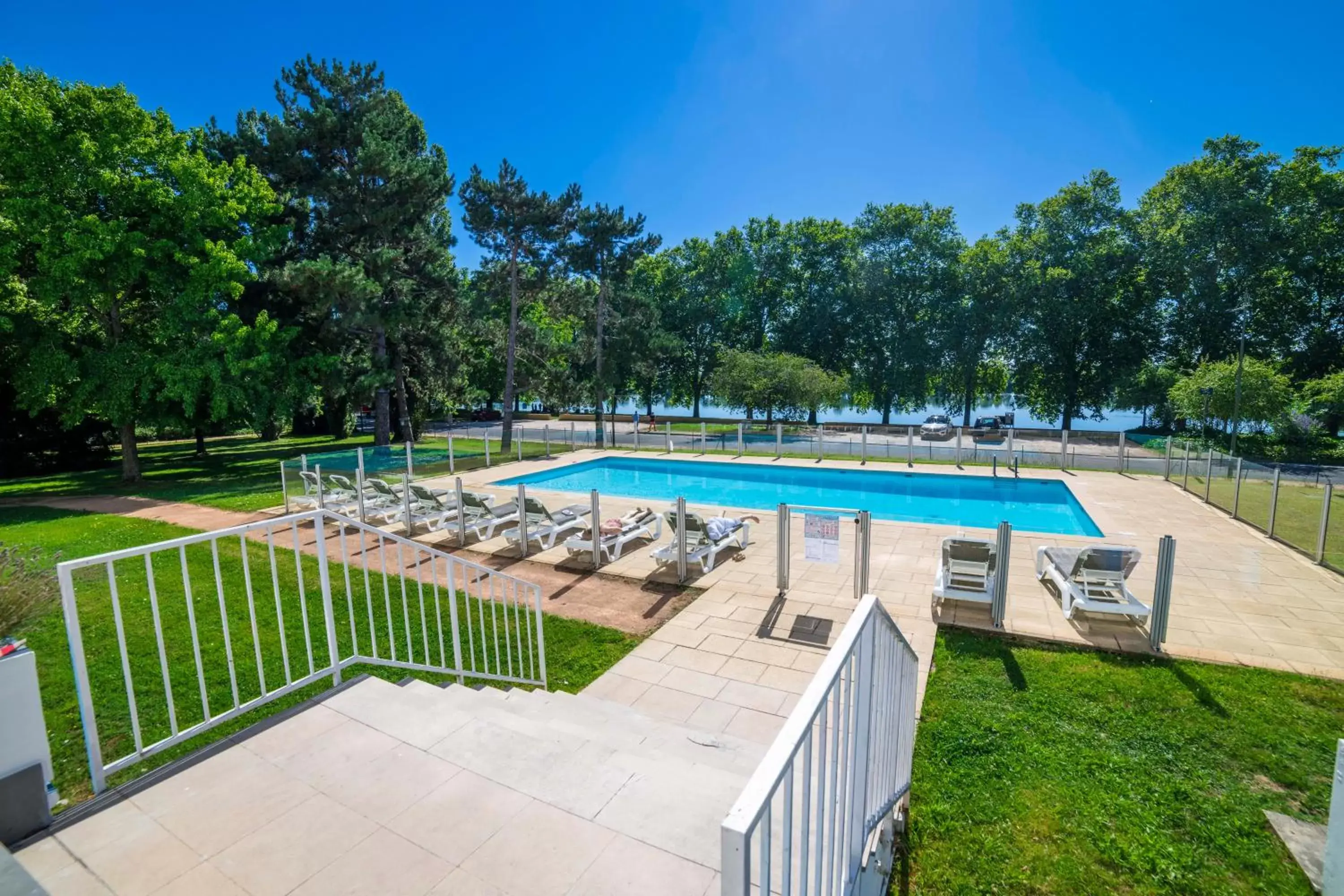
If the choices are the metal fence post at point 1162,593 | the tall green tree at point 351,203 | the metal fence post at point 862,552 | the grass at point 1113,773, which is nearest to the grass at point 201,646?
the metal fence post at point 862,552

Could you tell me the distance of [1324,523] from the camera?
7.97 meters

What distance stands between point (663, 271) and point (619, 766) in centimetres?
4375

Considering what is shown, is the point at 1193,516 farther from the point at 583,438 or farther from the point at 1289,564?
the point at 583,438

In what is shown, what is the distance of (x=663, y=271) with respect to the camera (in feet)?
144

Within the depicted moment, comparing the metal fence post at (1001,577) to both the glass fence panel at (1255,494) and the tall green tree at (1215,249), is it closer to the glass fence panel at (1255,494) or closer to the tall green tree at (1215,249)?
the glass fence panel at (1255,494)

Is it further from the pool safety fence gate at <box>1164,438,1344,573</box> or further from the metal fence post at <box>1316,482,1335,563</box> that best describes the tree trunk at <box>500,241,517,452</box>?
the metal fence post at <box>1316,482,1335,563</box>

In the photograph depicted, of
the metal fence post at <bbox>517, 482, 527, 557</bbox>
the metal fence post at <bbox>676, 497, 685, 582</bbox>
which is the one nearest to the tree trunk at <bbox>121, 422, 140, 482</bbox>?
the metal fence post at <bbox>517, 482, 527, 557</bbox>

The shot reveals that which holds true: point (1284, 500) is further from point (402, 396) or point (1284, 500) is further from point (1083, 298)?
point (1083, 298)

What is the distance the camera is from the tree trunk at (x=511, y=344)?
21141 mm

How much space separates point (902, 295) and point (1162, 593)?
122ft

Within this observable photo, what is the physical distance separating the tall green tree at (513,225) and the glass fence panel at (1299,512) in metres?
19.3

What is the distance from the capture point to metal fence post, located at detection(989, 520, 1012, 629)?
577 centimetres

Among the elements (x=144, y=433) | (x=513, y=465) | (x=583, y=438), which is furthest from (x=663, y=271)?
(x=144, y=433)

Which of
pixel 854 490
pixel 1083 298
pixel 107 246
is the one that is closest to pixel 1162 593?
pixel 854 490
